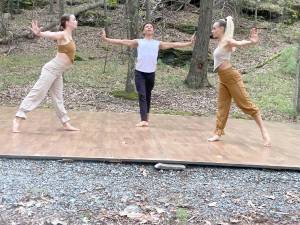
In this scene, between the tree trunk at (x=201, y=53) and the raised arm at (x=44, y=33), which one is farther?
the tree trunk at (x=201, y=53)

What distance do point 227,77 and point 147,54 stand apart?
1444 millimetres

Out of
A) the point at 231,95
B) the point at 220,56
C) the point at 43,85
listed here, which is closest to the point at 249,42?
the point at 220,56

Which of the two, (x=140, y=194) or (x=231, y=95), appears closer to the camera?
(x=140, y=194)

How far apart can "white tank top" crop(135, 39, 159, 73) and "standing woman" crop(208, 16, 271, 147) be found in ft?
3.99

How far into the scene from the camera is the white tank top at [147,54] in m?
7.52

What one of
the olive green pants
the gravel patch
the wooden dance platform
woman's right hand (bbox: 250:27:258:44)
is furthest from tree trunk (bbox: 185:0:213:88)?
the gravel patch

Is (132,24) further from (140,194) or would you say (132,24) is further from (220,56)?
(140,194)

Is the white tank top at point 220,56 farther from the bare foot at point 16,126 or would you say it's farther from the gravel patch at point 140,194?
the bare foot at point 16,126

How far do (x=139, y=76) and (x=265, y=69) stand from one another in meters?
9.53

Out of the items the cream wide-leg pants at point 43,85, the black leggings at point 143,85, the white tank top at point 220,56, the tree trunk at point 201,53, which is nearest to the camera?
the white tank top at point 220,56

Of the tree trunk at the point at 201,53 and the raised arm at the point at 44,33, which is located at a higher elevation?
the raised arm at the point at 44,33

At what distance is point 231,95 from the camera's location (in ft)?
22.3

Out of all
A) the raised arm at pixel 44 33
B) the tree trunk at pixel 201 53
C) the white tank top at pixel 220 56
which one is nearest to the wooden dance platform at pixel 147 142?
the white tank top at pixel 220 56

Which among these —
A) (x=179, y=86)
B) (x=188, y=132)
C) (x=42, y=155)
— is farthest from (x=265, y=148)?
(x=179, y=86)
